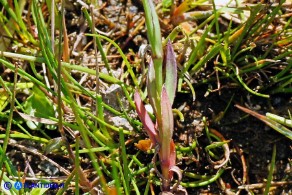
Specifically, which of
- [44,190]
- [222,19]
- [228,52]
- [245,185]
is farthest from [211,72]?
[44,190]

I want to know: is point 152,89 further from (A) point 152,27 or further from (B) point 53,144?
(B) point 53,144

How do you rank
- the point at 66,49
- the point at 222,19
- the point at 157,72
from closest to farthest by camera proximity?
the point at 157,72 → the point at 66,49 → the point at 222,19

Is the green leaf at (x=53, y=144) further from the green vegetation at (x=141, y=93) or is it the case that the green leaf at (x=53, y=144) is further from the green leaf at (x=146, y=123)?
the green leaf at (x=146, y=123)

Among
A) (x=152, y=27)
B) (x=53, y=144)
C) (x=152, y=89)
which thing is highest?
(x=152, y=27)

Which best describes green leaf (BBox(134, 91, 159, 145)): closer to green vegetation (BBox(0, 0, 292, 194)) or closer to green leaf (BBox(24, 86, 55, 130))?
green vegetation (BBox(0, 0, 292, 194))

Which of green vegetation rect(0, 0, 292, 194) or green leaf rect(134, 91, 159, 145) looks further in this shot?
green vegetation rect(0, 0, 292, 194)

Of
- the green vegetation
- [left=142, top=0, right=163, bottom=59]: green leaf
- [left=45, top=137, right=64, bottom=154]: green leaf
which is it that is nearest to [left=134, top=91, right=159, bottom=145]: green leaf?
the green vegetation

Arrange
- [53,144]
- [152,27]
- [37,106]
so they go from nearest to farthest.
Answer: [152,27] → [53,144] → [37,106]

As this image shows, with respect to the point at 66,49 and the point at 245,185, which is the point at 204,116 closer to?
the point at 245,185

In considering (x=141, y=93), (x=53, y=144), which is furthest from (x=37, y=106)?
(x=141, y=93)
